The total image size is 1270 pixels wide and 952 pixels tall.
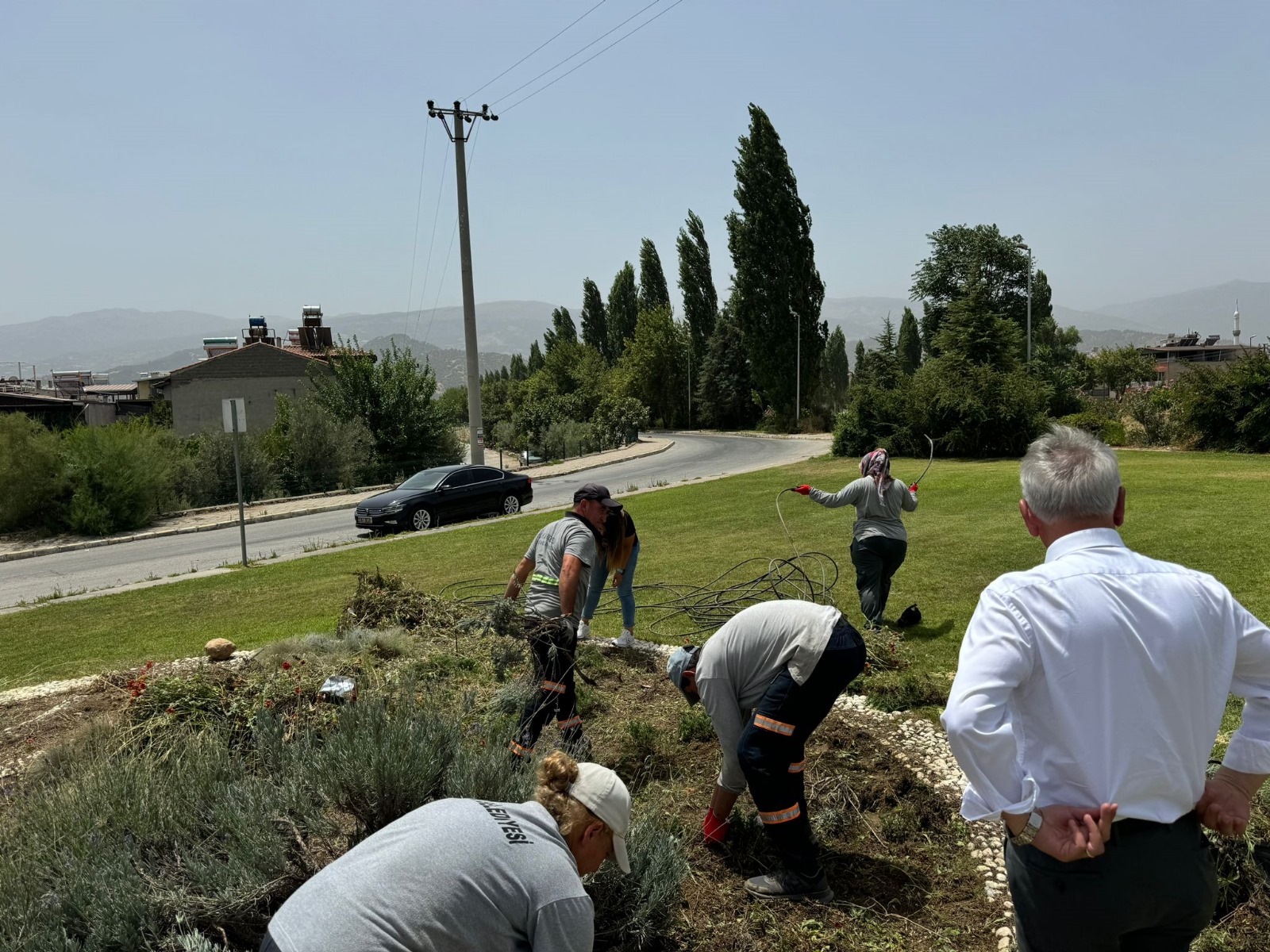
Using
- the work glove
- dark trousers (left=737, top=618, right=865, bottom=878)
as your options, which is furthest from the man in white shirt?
the work glove

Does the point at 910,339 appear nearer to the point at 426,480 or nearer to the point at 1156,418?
the point at 1156,418

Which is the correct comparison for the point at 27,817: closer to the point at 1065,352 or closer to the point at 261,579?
the point at 261,579

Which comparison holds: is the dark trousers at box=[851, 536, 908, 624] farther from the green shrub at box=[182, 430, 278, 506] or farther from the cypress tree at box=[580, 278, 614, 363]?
the cypress tree at box=[580, 278, 614, 363]

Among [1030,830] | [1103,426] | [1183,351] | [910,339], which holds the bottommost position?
[1103,426]

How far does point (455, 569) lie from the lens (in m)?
12.5

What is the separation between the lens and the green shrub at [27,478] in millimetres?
22234

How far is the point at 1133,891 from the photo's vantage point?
190cm

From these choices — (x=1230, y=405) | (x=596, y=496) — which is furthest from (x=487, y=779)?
(x=1230, y=405)

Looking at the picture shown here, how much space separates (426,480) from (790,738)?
17.6 meters

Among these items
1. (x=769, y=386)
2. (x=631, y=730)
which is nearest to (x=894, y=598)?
(x=631, y=730)

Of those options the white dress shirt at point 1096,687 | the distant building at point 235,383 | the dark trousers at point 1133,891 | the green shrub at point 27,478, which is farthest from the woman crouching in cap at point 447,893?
the distant building at point 235,383

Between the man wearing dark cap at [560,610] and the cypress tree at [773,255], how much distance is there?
4610 centimetres

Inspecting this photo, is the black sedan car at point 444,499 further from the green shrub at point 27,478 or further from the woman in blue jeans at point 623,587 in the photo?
the woman in blue jeans at point 623,587

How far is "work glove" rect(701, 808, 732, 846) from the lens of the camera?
3.82 metres
